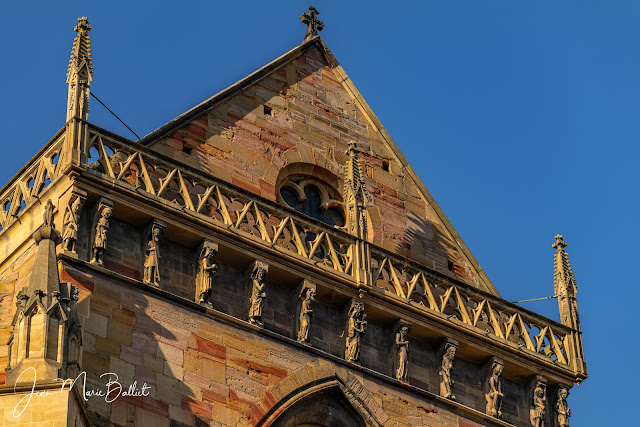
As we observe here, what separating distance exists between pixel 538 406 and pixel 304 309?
429 centimetres

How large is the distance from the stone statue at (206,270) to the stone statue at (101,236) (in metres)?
1.46

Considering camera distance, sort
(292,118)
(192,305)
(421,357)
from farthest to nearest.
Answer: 1. (292,118)
2. (421,357)
3. (192,305)

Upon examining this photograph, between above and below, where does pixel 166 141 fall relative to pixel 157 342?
above

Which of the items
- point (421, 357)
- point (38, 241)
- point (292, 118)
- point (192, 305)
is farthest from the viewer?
point (292, 118)

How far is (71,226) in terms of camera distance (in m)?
26.2

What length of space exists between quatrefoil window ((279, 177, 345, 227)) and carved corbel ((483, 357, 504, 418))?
10.8ft

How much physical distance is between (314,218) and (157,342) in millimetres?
4449

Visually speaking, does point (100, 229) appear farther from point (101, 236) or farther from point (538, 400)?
point (538, 400)

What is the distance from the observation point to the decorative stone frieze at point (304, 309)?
27672mm

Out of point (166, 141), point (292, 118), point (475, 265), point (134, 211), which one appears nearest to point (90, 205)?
point (134, 211)

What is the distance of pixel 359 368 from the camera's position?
27.9 meters

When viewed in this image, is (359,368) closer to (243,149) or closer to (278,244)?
(278,244)

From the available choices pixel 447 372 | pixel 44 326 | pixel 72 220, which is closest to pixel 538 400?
pixel 447 372

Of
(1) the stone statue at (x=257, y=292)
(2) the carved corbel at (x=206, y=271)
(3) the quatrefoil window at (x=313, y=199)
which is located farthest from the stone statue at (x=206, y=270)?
(3) the quatrefoil window at (x=313, y=199)
